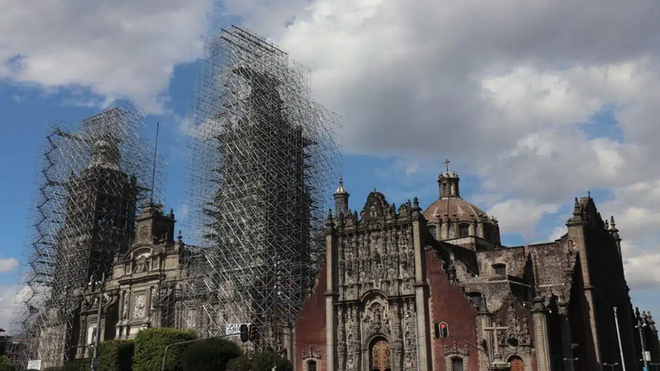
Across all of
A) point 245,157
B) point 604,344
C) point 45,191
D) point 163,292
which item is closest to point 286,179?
point 245,157

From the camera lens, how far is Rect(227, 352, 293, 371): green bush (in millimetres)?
48531

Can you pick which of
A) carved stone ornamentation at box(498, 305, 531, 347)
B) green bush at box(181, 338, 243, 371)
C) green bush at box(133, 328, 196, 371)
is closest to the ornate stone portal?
carved stone ornamentation at box(498, 305, 531, 347)

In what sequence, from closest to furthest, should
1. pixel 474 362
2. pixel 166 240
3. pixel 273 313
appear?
1. pixel 474 362
2. pixel 273 313
3. pixel 166 240

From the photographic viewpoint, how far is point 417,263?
5028cm

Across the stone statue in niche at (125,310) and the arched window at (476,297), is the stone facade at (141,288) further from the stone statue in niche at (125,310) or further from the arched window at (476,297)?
the arched window at (476,297)

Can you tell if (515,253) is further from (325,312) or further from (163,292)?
(163,292)

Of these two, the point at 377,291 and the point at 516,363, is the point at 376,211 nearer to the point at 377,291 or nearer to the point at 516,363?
the point at 377,291

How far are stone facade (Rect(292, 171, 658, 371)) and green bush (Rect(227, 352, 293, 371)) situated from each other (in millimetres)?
3676

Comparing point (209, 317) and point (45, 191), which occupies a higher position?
point (45, 191)

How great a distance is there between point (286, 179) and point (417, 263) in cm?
2037

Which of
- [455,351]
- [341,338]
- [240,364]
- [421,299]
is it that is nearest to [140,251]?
[240,364]

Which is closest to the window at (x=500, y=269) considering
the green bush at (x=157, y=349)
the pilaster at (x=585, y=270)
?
the pilaster at (x=585, y=270)

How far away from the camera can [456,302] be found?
159 ft

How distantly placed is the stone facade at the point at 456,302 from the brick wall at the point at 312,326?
0.27 ft
